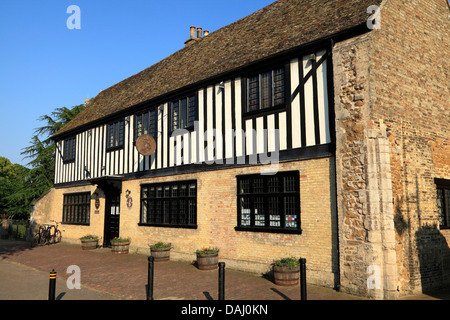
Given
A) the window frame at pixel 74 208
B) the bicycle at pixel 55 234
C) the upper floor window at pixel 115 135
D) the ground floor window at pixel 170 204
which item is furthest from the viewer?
the bicycle at pixel 55 234

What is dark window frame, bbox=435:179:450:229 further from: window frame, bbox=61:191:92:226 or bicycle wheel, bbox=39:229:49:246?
bicycle wheel, bbox=39:229:49:246

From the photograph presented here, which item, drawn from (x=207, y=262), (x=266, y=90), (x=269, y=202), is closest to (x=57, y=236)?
(x=207, y=262)

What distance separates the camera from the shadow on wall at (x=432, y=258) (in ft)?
30.2

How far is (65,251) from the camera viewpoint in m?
17.2

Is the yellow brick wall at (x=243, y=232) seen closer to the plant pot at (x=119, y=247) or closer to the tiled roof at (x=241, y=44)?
the plant pot at (x=119, y=247)

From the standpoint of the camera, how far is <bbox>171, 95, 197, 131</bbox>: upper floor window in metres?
14.0

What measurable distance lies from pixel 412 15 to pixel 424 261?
7.28 meters

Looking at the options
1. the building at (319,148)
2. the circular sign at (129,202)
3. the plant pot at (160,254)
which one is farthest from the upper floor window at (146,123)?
the plant pot at (160,254)

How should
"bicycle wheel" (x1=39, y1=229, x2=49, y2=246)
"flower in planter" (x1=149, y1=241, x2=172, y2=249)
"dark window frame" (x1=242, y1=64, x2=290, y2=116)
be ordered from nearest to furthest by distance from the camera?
"dark window frame" (x1=242, y1=64, x2=290, y2=116) → "flower in planter" (x1=149, y1=241, x2=172, y2=249) → "bicycle wheel" (x1=39, y1=229, x2=49, y2=246)

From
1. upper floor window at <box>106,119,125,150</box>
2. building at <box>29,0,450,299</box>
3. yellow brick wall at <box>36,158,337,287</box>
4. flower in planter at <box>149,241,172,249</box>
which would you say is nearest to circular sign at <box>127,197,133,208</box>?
yellow brick wall at <box>36,158,337,287</box>

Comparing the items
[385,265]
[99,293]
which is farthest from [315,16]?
[99,293]

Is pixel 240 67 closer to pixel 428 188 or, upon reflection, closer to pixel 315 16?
pixel 315 16

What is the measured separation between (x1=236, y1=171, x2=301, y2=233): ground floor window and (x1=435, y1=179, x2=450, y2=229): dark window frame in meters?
4.25

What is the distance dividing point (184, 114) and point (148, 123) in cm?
258
